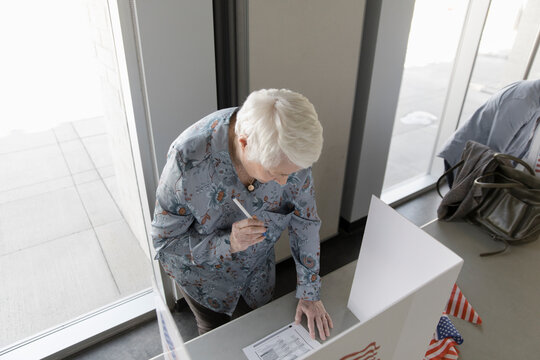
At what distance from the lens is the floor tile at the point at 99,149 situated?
2.67m

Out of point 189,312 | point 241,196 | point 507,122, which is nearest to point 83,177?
point 189,312

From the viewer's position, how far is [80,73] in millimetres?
2172

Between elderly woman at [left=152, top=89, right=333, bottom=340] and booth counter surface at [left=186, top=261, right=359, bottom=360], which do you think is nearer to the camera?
elderly woman at [left=152, top=89, right=333, bottom=340]

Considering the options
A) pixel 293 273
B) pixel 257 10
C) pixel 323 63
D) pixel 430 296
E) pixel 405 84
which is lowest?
pixel 293 273

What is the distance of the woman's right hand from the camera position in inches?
43.1

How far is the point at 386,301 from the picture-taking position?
46.4 inches

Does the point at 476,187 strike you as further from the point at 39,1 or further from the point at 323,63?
the point at 39,1

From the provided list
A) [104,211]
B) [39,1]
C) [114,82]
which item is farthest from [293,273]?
[39,1]

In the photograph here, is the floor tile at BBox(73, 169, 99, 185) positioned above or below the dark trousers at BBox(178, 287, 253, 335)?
below

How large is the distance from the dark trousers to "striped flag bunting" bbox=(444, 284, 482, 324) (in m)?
0.78

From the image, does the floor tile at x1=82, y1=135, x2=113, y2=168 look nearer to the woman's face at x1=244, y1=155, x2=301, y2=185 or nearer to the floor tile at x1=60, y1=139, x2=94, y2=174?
the floor tile at x1=60, y1=139, x2=94, y2=174

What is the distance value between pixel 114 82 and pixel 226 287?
47.0 inches

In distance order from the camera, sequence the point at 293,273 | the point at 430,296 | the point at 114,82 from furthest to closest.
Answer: the point at 293,273 < the point at 114,82 < the point at 430,296

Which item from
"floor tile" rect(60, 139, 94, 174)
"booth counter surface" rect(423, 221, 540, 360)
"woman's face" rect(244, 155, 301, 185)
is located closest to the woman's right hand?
"woman's face" rect(244, 155, 301, 185)
